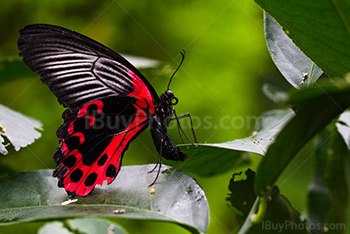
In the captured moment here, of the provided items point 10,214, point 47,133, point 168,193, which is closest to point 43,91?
point 47,133

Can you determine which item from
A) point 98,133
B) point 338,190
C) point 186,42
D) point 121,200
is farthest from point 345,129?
point 186,42

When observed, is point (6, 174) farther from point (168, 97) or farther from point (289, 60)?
point (289, 60)

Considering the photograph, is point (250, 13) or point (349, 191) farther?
point (250, 13)

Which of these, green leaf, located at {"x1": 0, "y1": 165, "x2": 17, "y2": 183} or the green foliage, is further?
green leaf, located at {"x1": 0, "y1": 165, "x2": 17, "y2": 183}

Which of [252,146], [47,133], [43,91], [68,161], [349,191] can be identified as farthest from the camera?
[43,91]

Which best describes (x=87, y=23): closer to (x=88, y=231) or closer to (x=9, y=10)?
(x=9, y=10)

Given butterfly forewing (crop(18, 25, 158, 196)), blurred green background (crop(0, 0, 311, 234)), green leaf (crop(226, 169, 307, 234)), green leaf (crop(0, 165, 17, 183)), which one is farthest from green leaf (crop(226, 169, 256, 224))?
blurred green background (crop(0, 0, 311, 234))

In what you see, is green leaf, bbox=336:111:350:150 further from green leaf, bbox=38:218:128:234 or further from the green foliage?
green leaf, bbox=38:218:128:234

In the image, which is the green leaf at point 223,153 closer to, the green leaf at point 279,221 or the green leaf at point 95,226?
the green leaf at point 279,221
